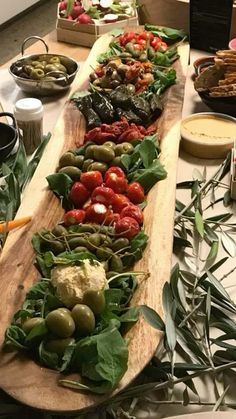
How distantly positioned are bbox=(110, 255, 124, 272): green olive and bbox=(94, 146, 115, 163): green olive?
31 cm

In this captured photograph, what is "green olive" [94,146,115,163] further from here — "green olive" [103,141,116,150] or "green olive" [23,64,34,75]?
"green olive" [23,64,34,75]

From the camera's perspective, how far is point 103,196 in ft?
3.78

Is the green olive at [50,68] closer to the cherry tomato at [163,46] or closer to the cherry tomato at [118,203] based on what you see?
the cherry tomato at [163,46]

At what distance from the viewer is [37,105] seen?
1437mm

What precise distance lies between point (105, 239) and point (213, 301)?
0.67 ft

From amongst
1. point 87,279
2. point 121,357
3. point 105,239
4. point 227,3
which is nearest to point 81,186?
point 105,239

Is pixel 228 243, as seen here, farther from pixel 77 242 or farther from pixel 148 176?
pixel 77 242

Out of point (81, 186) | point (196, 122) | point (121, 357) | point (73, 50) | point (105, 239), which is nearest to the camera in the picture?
point (121, 357)

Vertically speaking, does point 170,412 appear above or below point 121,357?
below

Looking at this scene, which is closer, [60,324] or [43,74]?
[60,324]

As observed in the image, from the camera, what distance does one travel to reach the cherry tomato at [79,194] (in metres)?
1.19

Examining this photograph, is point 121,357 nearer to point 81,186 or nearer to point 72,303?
point 72,303

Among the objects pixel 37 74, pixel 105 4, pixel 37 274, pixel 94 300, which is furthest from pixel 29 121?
pixel 105 4

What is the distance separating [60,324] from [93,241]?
0.21 metres
